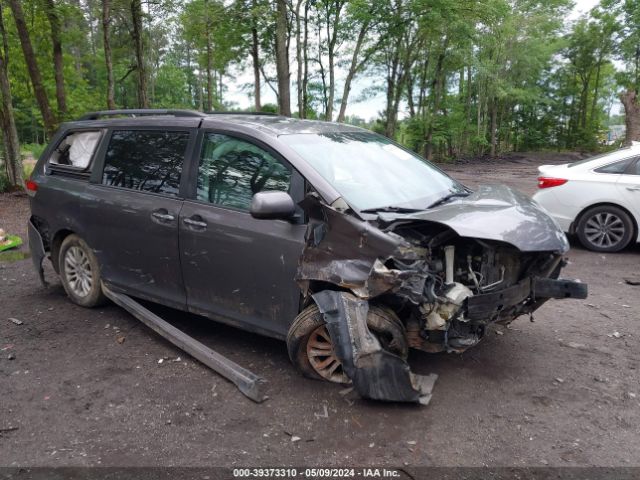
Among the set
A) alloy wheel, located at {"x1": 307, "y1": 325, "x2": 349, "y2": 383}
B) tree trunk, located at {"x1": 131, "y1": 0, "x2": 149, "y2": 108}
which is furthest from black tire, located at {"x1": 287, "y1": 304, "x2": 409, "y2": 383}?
tree trunk, located at {"x1": 131, "y1": 0, "x2": 149, "y2": 108}

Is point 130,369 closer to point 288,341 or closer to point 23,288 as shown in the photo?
point 288,341

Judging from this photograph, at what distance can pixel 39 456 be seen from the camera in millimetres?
2828

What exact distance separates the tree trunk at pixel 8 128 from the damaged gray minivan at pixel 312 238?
34.0 ft

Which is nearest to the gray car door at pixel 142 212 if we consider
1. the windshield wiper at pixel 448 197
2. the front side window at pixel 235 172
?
the front side window at pixel 235 172

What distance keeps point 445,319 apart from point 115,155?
3.27 meters

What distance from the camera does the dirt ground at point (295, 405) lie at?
111 inches

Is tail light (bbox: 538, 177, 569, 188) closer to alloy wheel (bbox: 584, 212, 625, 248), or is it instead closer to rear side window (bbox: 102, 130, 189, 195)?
alloy wheel (bbox: 584, 212, 625, 248)

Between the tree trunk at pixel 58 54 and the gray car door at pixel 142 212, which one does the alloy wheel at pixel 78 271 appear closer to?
the gray car door at pixel 142 212

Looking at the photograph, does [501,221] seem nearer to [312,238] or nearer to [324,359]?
[312,238]

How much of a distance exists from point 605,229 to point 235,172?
5723mm

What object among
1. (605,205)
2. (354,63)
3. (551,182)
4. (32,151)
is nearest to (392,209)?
(551,182)

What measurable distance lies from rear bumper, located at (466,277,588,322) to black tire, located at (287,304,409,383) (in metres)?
0.46

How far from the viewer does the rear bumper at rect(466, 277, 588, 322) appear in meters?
3.10

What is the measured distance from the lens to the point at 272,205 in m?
3.17
